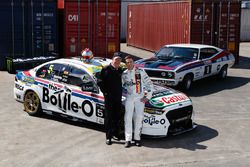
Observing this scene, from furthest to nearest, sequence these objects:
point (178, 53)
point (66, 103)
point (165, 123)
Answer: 1. point (178, 53)
2. point (66, 103)
3. point (165, 123)

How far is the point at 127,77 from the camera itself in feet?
26.7

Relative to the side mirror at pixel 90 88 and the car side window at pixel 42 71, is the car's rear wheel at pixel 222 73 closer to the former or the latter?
the car side window at pixel 42 71

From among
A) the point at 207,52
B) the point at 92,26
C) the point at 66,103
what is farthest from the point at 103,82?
the point at 92,26

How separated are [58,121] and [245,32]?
3038cm

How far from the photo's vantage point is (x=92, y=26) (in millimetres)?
18703

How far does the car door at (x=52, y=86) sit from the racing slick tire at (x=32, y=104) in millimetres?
173

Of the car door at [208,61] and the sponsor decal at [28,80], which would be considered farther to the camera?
the car door at [208,61]

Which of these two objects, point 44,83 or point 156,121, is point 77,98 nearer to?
point 44,83

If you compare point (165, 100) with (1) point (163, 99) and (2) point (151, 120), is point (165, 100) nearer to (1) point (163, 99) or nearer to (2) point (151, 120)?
(1) point (163, 99)

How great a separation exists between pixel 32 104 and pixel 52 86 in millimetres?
896

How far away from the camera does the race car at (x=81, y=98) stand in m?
8.46

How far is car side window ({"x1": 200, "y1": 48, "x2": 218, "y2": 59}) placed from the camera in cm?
1471

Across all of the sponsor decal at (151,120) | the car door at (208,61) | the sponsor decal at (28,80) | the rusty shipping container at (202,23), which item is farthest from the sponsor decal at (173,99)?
the rusty shipping container at (202,23)

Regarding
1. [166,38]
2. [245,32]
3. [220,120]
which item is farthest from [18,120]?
[245,32]
